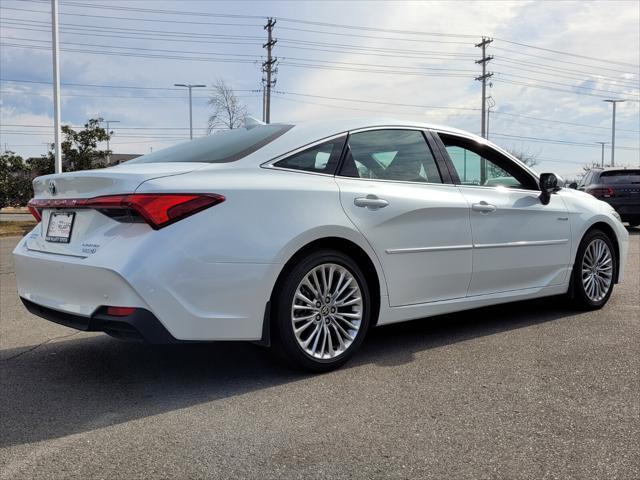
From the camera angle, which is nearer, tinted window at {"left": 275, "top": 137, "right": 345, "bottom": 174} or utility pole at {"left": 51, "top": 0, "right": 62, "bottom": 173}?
tinted window at {"left": 275, "top": 137, "right": 345, "bottom": 174}

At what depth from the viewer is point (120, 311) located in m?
3.18

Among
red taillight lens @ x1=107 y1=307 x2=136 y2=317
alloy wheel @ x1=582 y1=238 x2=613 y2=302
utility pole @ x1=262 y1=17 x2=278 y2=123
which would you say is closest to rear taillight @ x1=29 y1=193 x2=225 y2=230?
red taillight lens @ x1=107 y1=307 x2=136 y2=317

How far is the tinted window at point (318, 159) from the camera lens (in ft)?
12.4

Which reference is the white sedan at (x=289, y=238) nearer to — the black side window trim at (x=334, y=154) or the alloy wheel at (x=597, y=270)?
the black side window trim at (x=334, y=154)

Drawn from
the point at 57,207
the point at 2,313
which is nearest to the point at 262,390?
the point at 57,207

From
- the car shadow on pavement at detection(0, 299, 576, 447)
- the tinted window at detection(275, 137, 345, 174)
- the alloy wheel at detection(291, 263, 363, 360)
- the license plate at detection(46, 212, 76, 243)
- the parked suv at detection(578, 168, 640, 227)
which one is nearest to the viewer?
the car shadow on pavement at detection(0, 299, 576, 447)

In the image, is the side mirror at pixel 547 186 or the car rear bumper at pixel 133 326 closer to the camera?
the car rear bumper at pixel 133 326

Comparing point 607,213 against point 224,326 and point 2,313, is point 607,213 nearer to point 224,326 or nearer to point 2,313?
point 224,326

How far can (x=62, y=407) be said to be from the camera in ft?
10.6

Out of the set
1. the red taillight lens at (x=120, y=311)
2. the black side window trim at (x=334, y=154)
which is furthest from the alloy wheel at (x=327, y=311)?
the red taillight lens at (x=120, y=311)

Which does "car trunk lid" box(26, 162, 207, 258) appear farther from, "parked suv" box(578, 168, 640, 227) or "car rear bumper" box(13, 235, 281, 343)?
"parked suv" box(578, 168, 640, 227)

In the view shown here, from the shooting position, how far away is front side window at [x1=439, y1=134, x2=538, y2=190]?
185 inches

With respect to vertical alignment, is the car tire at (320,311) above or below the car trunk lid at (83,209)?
below

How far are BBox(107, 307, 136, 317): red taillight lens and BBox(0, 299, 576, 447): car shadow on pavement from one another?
48cm
